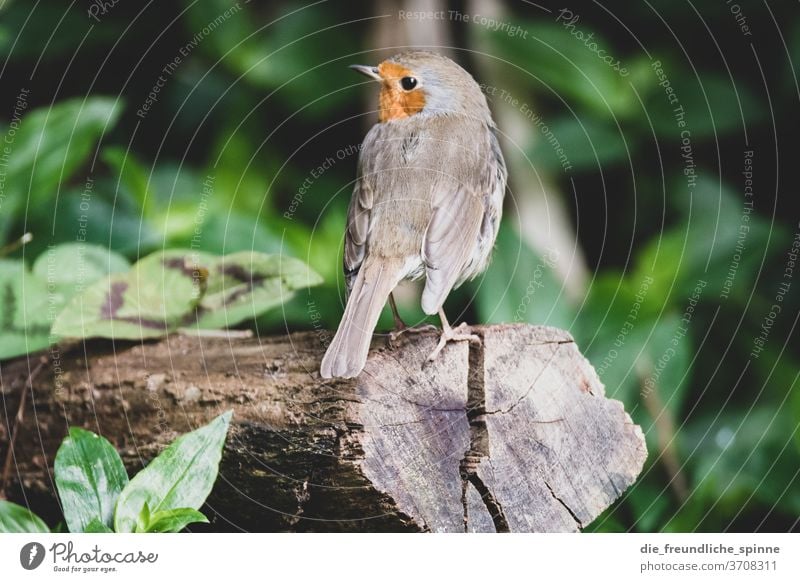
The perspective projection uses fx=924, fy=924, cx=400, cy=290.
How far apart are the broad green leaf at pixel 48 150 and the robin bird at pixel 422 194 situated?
82 centimetres

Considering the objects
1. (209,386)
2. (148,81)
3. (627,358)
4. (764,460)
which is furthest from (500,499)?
(148,81)

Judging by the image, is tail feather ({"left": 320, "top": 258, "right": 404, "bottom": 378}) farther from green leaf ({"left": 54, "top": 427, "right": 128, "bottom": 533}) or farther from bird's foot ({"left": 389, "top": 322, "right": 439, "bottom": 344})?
green leaf ({"left": 54, "top": 427, "right": 128, "bottom": 533})

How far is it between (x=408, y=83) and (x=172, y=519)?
42.0 inches

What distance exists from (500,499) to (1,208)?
59.6 inches

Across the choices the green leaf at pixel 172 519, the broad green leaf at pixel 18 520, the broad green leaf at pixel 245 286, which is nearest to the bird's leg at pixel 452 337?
the broad green leaf at pixel 245 286
